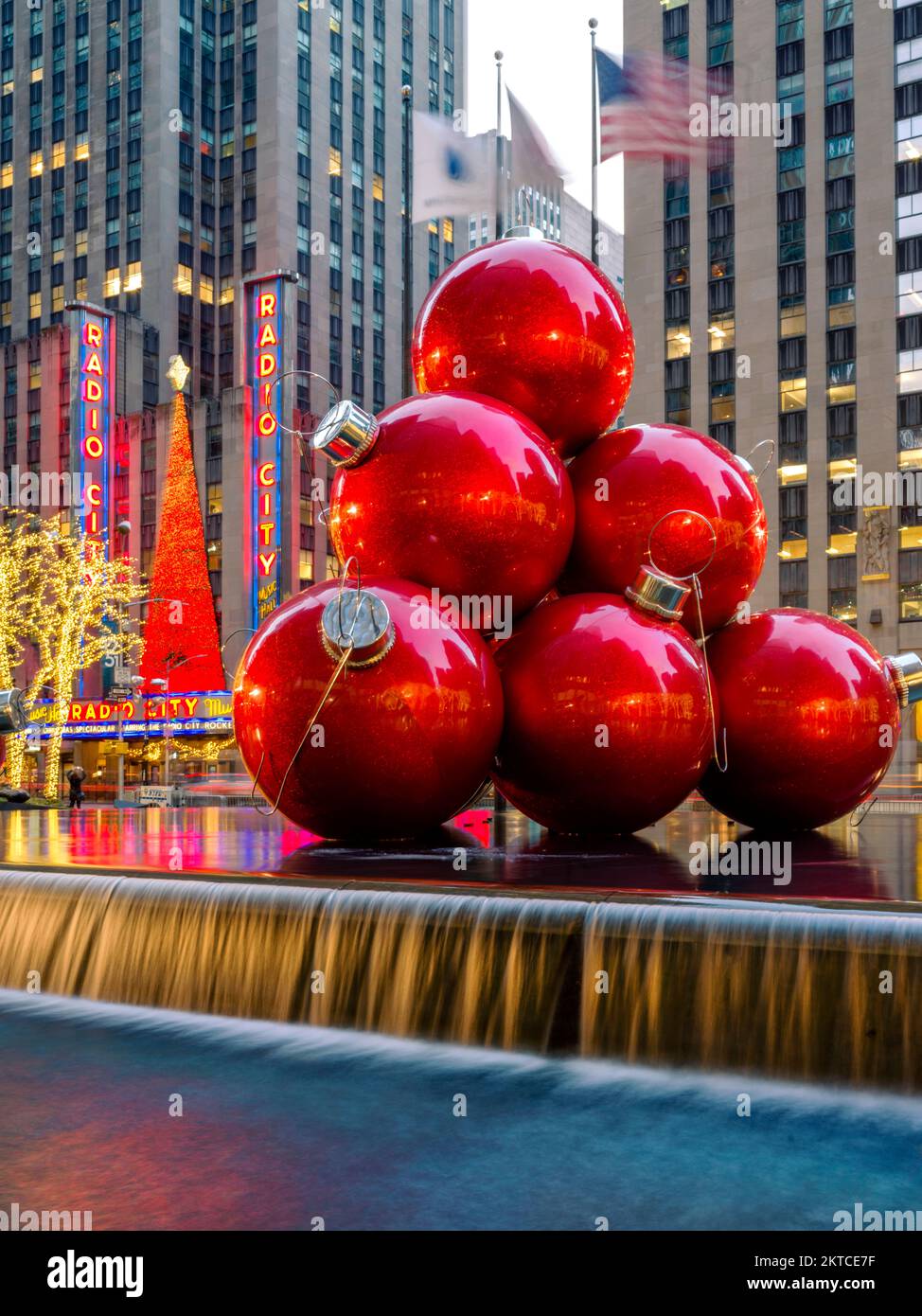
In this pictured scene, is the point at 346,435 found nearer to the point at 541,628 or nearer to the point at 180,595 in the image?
the point at 541,628

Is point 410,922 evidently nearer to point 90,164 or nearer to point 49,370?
point 49,370

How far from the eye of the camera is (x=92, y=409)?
236 ft

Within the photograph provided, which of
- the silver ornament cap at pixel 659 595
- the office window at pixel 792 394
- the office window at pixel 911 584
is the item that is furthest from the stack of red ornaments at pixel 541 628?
the office window at pixel 792 394

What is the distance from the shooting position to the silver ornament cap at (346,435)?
28.1ft

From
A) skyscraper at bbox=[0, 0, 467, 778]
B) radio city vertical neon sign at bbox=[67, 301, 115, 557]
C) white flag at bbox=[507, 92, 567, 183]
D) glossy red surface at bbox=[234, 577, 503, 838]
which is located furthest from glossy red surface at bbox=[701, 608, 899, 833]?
skyscraper at bbox=[0, 0, 467, 778]

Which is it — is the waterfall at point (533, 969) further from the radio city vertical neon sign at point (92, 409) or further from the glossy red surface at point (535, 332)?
the radio city vertical neon sign at point (92, 409)

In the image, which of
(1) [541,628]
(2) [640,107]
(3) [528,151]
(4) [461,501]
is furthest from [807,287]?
(4) [461,501]

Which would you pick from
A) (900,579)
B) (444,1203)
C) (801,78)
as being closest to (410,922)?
(444,1203)

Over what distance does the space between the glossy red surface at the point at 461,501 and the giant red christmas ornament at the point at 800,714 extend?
165cm

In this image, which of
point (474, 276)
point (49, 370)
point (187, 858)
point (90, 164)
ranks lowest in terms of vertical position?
point (187, 858)

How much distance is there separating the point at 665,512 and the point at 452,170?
7.59m
